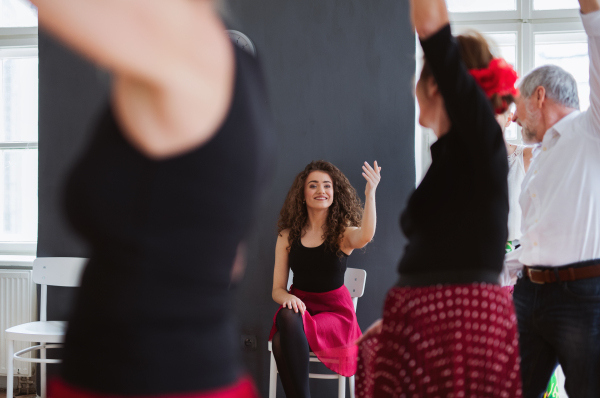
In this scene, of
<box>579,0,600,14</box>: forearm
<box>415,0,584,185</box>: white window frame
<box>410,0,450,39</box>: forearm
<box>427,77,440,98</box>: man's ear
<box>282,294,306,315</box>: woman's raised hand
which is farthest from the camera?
<box>415,0,584,185</box>: white window frame

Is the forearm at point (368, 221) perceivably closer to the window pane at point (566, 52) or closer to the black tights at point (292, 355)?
the black tights at point (292, 355)

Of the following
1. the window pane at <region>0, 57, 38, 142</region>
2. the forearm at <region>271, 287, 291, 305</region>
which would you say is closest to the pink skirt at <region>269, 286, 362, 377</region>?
the forearm at <region>271, 287, 291, 305</region>

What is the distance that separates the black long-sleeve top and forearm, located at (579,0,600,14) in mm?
691

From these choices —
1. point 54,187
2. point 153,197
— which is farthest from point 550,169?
point 54,187

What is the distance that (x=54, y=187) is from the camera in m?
3.15

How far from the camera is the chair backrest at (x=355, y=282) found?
8.84ft

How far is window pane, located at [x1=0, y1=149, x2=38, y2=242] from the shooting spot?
3551 millimetres

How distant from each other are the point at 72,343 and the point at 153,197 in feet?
0.60

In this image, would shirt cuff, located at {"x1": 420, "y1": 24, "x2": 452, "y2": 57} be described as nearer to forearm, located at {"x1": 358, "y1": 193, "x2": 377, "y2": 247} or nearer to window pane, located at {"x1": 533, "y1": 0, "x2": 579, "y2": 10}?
forearm, located at {"x1": 358, "y1": 193, "x2": 377, "y2": 247}

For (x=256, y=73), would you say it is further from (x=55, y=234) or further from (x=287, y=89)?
(x=55, y=234)

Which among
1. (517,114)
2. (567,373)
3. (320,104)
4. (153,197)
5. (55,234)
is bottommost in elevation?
(567,373)

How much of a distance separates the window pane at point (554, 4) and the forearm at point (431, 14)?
2786 millimetres

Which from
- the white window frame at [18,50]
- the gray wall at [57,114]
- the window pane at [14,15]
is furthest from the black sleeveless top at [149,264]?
the window pane at [14,15]

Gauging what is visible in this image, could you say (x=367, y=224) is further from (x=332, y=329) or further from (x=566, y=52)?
(x=566, y=52)
